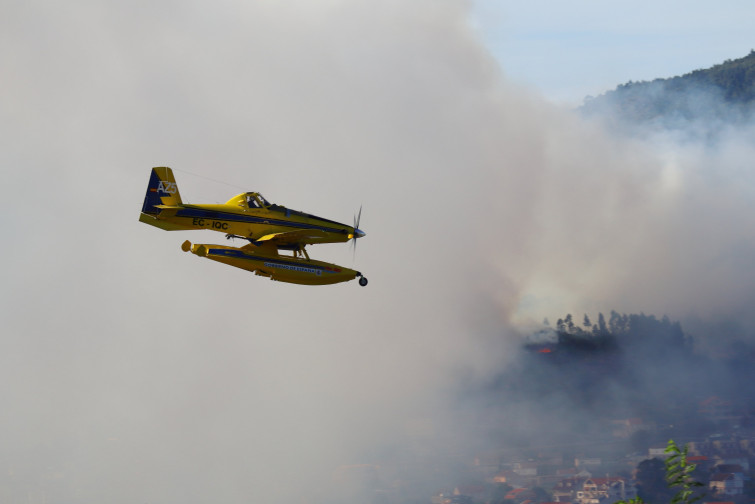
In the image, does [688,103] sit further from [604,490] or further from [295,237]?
[295,237]

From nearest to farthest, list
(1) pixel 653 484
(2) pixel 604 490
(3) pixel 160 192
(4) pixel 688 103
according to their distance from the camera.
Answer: (3) pixel 160 192 → (1) pixel 653 484 → (2) pixel 604 490 → (4) pixel 688 103

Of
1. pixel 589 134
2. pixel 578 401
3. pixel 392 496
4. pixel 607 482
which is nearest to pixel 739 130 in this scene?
pixel 589 134

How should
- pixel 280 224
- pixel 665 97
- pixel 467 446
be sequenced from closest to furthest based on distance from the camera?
pixel 280 224 → pixel 467 446 → pixel 665 97

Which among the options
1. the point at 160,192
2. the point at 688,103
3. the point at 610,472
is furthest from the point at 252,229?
the point at 688,103

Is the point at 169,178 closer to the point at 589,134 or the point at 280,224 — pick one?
the point at 280,224

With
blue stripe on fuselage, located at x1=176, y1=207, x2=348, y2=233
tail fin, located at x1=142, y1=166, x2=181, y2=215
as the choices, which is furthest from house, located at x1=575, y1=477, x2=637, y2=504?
tail fin, located at x1=142, y1=166, x2=181, y2=215

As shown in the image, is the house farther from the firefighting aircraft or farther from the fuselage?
the fuselage

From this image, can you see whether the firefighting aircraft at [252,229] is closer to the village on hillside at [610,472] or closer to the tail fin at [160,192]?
the tail fin at [160,192]
